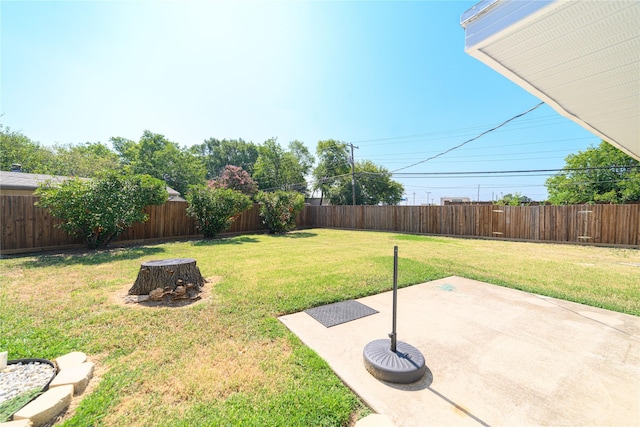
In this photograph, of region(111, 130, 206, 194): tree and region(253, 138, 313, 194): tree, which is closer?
region(111, 130, 206, 194): tree

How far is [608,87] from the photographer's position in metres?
2.23

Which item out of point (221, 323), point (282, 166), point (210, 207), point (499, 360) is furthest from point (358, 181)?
point (499, 360)

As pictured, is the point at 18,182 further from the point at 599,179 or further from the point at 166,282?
the point at 599,179

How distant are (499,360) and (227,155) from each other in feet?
129

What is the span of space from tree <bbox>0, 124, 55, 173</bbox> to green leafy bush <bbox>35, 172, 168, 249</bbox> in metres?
17.5

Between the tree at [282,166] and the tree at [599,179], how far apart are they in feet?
74.5

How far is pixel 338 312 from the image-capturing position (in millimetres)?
3100

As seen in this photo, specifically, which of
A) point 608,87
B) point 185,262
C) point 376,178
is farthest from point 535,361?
point 376,178

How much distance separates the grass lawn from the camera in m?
1.59

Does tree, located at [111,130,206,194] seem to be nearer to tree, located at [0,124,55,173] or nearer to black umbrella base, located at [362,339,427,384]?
tree, located at [0,124,55,173]

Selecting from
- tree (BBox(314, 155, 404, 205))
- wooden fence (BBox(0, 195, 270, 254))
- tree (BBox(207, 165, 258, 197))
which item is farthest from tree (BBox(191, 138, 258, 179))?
wooden fence (BBox(0, 195, 270, 254))

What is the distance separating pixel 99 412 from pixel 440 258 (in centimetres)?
653

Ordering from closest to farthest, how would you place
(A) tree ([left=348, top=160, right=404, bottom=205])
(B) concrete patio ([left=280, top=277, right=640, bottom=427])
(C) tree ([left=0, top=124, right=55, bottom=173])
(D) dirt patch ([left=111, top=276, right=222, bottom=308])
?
(B) concrete patio ([left=280, top=277, right=640, bottom=427]) → (D) dirt patch ([left=111, top=276, right=222, bottom=308]) → (C) tree ([left=0, top=124, right=55, bottom=173]) → (A) tree ([left=348, top=160, right=404, bottom=205])

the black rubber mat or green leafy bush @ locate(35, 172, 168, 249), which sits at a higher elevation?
green leafy bush @ locate(35, 172, 168, 249)
